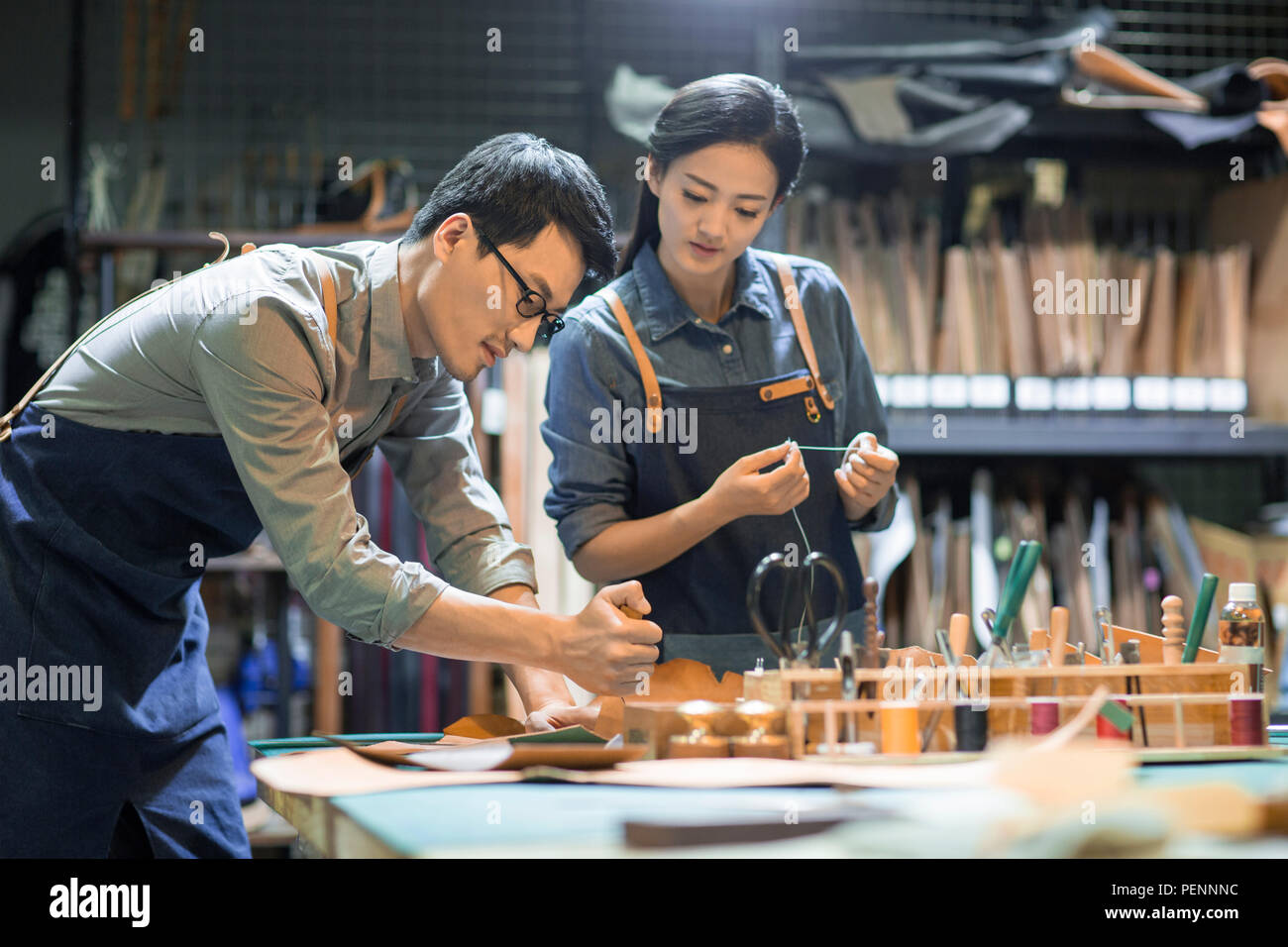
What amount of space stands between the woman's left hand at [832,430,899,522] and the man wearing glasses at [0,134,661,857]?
520mm

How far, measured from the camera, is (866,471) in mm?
1917

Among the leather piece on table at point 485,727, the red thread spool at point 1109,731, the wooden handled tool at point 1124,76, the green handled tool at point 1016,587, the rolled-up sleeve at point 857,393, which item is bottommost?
the leather piece on table at point 485,727

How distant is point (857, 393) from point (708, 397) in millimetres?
284

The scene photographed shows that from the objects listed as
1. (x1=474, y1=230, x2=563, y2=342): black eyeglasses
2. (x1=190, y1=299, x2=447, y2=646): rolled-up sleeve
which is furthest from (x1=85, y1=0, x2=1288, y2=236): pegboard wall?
(x1=190, y1=299, x2=447, y2=646): rolled-up sleeve

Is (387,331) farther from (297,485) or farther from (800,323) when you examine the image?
(800,323)

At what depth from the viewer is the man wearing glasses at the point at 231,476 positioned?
1.46 m

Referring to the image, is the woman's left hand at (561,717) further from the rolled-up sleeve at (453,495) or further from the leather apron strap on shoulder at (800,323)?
the leather apron strap on shoulder at (800,323)

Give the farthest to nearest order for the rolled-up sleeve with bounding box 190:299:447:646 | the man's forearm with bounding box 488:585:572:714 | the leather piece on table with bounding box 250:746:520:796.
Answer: the man's forearm with bounding box 488:585:572:714
the rolled-up sleeve with bounding box 190:299:447:646
the leather piece on table with bounding box 250:746:520:796

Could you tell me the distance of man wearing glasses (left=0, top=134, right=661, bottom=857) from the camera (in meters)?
1.46

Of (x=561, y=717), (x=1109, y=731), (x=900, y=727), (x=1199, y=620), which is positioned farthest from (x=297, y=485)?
(x=1199, y=620)

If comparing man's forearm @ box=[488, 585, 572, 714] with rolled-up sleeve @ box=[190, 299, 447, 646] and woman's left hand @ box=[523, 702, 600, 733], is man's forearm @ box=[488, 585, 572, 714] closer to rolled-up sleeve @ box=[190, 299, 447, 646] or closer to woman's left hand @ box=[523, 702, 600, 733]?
woman's left hand @ box=[523, 702, 600, 733]

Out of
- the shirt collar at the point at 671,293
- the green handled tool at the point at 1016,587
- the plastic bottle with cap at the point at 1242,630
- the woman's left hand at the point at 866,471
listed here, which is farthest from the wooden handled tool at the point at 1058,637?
the shirt collar at the point at 671,293

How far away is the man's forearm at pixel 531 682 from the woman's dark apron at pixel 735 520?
0.26m

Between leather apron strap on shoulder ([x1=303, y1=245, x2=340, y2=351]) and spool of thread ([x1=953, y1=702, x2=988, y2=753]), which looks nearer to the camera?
spool of thread ([x1=953, y1=702, x2=988, y2=753])
